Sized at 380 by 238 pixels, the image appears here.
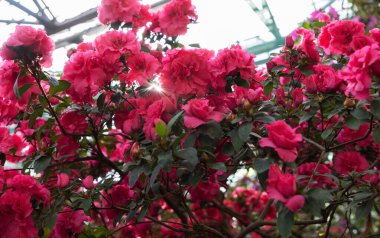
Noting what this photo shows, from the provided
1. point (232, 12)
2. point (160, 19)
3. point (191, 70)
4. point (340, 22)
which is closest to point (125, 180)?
point (191, 70)

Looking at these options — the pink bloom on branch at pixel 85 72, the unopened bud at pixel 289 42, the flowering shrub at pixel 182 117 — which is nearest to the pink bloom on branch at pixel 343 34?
the flowering shrub at pixel 182 117

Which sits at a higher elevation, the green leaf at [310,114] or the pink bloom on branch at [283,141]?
the pink bloom on branch at [283,141]

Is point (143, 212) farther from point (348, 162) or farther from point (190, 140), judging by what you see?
point (348, 162)

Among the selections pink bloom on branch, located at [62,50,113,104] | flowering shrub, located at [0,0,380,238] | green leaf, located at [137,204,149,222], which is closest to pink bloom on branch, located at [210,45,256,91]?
flowering shrub, located at [0,0,380,238]

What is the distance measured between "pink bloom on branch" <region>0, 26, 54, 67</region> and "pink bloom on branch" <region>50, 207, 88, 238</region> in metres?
0.52

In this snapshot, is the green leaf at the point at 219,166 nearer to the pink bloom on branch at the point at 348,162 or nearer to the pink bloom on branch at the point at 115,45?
the pink bloom on branch at the point at 115,45

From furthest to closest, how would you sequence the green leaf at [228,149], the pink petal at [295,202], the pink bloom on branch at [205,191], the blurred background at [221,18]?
the blurred background at [221,18]
the pink bloom on branch at [205,191]
the green leaf at [228,149]
the pink petal at [295,202]

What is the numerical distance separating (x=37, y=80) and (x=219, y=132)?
1.92 ft

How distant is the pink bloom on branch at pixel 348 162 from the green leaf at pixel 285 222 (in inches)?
31.8

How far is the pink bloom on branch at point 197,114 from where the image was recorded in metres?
1.00

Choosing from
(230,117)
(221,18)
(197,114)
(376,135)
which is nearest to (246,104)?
(230,117)

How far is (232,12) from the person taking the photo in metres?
2.86

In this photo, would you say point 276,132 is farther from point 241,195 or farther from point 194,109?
point 241,195

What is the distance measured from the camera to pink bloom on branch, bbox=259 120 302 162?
88cm
